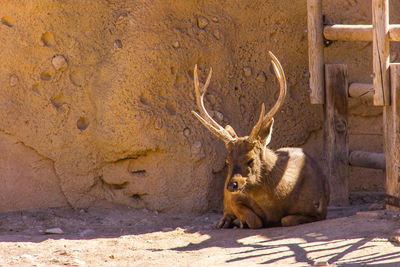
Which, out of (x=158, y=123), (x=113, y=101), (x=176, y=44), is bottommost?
(x=158, y=123)

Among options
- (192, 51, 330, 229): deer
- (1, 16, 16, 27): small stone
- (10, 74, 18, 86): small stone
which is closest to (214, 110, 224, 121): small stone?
(192, 51, 330, 229): deer

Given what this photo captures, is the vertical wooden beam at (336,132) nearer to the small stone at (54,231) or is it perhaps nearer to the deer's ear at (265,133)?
the deer's ear at (265,133)

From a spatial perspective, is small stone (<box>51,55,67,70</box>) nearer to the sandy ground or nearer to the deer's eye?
the sandy ground

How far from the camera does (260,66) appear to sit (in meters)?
8.92

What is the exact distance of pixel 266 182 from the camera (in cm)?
733

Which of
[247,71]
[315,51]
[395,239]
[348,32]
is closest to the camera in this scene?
[395,239]

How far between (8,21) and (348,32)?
445 centimetres

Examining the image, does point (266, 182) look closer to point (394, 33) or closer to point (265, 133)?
point (265, 133)

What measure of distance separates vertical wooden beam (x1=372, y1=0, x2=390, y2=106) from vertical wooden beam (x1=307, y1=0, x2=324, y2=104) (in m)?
1.46

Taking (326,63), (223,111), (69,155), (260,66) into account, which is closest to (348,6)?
(326,63)

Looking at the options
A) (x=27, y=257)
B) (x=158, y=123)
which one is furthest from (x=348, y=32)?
(x=27, y=257)

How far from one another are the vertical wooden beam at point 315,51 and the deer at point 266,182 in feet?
Result: 3.87

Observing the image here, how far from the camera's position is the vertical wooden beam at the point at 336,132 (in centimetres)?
838

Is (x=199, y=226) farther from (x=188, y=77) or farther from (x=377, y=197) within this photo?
(x=377, y=197)
